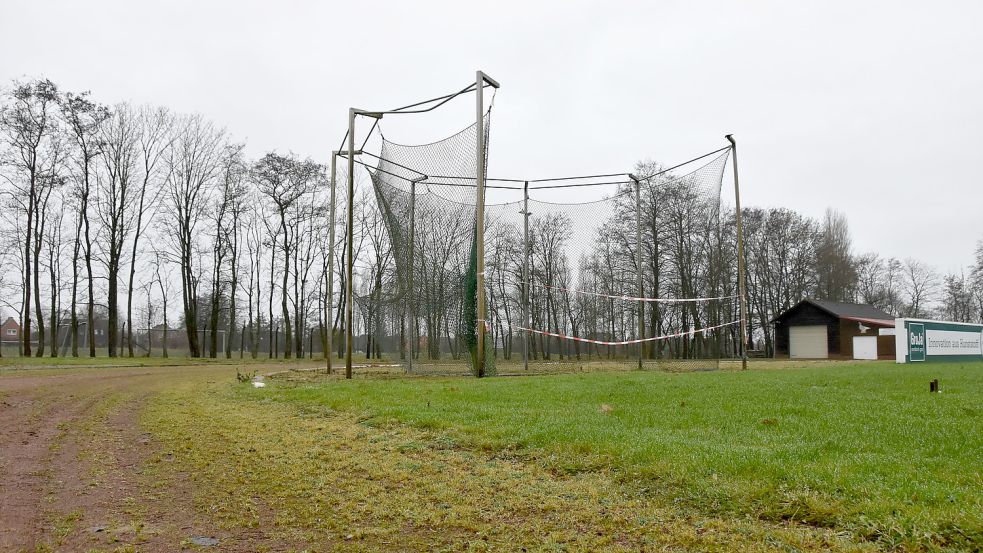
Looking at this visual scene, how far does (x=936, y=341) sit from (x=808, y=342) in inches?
579

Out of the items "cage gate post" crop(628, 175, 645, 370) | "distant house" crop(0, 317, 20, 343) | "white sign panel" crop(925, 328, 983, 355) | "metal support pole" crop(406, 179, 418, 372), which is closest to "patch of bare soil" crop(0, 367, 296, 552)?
"metal support pole" crop(406, 179, 418, 372)

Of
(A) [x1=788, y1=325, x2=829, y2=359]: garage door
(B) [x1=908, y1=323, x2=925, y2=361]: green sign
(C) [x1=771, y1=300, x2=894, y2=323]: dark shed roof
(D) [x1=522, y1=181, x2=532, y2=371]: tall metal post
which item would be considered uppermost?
(D) [x1=522, y1=181, x2=532, y2=371]: tall metal post

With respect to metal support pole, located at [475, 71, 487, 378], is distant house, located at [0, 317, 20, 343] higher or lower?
lower

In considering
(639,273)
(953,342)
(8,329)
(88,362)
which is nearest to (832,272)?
(953,342)

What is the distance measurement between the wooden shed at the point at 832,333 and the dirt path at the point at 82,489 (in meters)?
33.1

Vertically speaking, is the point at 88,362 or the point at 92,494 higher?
the point at 92,494

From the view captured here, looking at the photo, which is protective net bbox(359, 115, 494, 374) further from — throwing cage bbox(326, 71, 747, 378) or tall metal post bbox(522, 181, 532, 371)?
tall metal post bbox(522, 181, 532, 371)

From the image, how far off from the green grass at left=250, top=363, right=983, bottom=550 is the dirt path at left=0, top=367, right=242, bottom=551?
2373 mm

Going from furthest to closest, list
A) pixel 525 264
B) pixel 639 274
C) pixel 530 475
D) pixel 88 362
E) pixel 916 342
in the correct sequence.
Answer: pixel 88 362
pixel 916 342
pixel 525 264
pixel 639 274
pixel 530 475

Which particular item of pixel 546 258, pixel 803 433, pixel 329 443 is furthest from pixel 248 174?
pixel 803 433

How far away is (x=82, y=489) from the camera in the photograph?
3.96 meters

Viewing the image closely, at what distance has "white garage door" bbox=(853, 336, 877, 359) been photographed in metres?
30.7

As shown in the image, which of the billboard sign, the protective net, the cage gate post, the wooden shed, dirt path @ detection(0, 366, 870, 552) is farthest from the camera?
the wooden shed

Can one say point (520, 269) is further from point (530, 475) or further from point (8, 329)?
point (8, 329)
